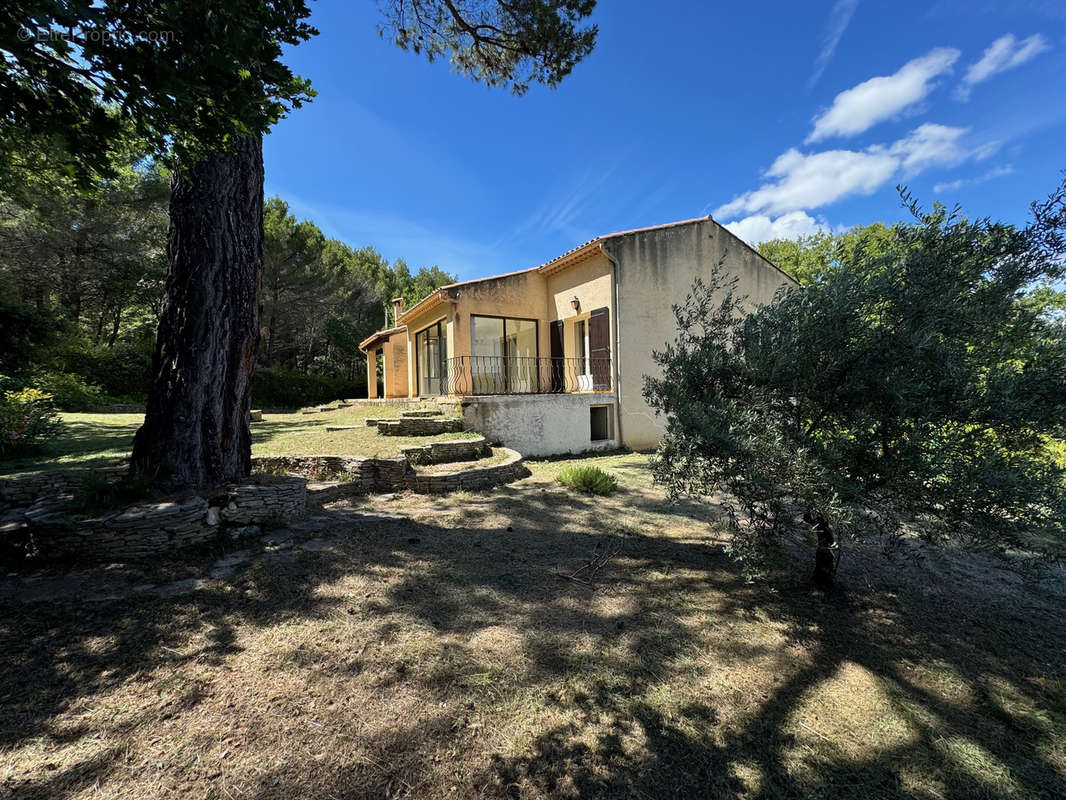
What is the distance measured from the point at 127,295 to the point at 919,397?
93.7 ft

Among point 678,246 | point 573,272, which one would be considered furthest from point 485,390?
point 678,246

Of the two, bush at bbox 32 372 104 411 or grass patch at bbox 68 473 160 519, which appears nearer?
grass patch at bbox 68 473 160 519

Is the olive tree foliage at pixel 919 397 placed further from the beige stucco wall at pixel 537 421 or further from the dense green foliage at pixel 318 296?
the dense green foliage at pixel 318 296

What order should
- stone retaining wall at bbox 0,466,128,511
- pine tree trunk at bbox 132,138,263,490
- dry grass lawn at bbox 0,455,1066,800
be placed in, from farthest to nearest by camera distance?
stone retaining wall at bbox 0,466,128,511 → pine tree trunk at bbox 132,138,263,490 → dry grass lawn at bbox 0,455,1066,800

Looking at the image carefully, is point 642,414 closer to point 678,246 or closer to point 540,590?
point 678,246

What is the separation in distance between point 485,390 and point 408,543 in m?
7.80

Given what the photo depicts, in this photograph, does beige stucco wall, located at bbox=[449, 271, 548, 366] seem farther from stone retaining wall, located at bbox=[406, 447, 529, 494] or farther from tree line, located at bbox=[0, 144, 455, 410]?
stone retaining wall, located at bbox=[406, 447, 529, 494]

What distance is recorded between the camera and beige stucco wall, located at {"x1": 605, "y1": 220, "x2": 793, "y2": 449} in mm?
11000

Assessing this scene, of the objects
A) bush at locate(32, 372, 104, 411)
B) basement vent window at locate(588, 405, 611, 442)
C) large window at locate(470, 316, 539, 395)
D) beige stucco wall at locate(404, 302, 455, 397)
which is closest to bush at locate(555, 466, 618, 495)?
basement vent window at locate(588, 405, 611, 442)

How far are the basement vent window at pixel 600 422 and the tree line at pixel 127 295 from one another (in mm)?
A: 7907

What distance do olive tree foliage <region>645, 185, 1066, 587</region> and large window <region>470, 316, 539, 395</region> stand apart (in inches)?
357

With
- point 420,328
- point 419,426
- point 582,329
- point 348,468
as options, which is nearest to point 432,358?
point 420,328

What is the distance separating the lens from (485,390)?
1204cm

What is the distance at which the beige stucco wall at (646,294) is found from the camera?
11.0m
